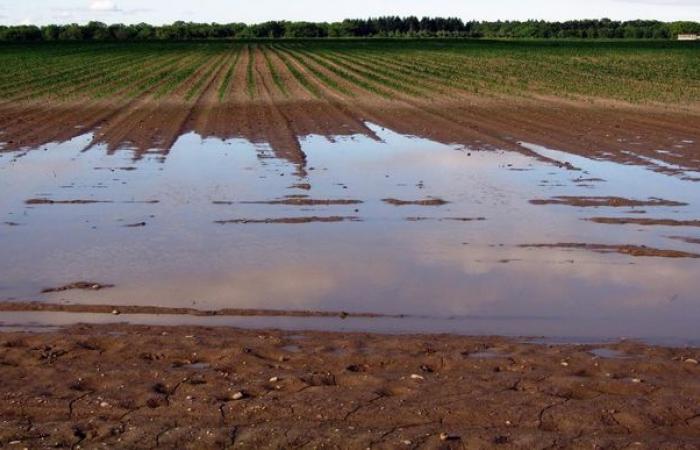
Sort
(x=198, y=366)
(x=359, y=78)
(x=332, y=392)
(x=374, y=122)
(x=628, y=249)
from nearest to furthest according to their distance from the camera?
1. (x=332, y=392)
2. (x=198, y=366)
3. (x=628, y=249)
4. (x=374, y=122)
5. (x=359, y=78)

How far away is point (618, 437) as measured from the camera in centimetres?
591

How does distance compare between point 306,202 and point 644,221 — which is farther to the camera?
point 306,202

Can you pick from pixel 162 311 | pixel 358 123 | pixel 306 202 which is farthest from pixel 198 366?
pixel 358 123

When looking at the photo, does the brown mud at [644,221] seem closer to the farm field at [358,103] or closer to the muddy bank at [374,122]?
the muddy bank at [374,122]

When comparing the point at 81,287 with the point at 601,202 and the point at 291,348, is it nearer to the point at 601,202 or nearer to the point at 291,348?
the point at 291,348

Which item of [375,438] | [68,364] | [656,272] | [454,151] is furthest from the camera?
[454,151]

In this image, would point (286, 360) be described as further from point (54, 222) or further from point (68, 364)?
point (54, 222)

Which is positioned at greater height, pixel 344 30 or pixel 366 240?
pixel 366 240

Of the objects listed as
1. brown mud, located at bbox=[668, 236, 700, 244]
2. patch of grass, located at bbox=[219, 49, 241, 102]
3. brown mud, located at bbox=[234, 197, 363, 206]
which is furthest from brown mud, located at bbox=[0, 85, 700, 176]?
brown mud, located at bbox=[668, 236, 700, 244]

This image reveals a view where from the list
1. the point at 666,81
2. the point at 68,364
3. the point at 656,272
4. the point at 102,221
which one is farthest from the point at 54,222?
the point at 666,81

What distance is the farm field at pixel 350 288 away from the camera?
625 centimetres

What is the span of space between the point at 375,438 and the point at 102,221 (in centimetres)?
810

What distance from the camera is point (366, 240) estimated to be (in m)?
11.9

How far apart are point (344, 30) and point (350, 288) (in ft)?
526
